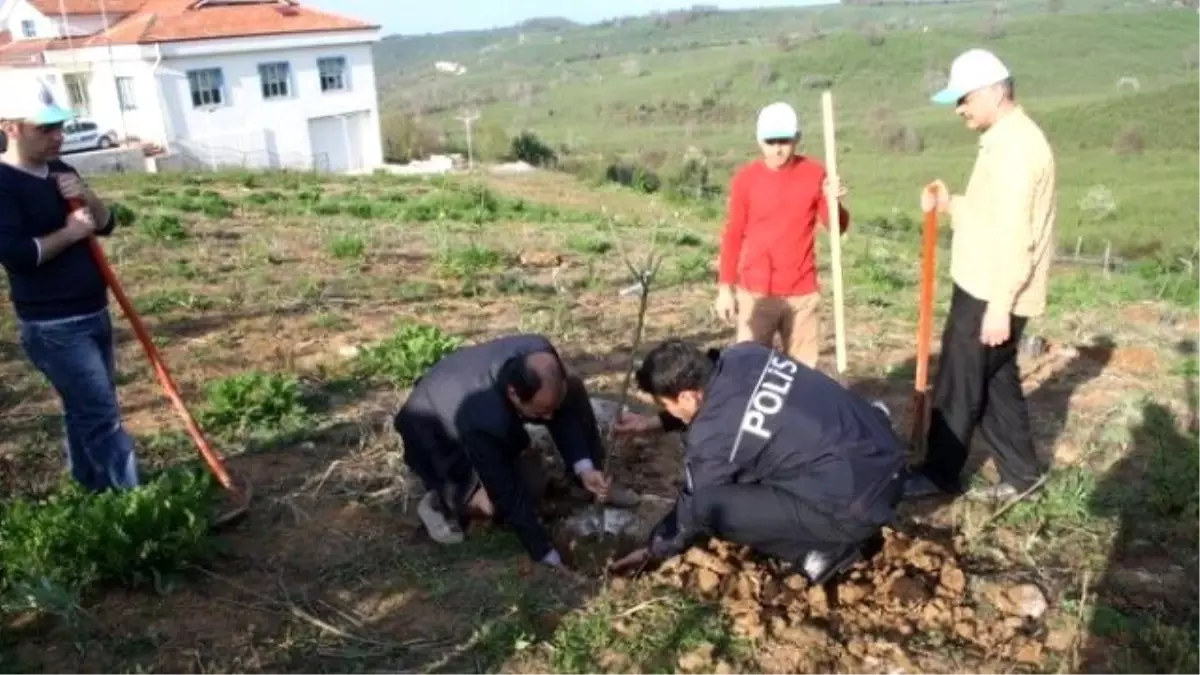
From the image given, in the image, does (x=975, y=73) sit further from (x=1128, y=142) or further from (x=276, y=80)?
(x=1128, y=142)

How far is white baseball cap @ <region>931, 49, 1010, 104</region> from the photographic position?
10.9 feet

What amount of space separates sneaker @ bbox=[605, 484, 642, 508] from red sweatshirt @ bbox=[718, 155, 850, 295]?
1.13 metres

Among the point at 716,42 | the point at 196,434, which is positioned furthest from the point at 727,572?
the point at 716,42

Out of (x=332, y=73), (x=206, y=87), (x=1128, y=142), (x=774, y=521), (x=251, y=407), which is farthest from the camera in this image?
(x=1128, y=142)

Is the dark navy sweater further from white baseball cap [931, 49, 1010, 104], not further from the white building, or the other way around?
the white building

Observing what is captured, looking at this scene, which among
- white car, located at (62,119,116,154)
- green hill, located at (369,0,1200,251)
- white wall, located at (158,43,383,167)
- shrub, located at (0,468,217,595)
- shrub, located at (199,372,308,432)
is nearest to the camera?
shrub, located at (0,468,217,595)

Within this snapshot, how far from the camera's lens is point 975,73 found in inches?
131

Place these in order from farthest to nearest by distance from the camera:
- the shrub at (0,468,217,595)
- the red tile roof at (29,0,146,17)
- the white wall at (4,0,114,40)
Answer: the red tile roof at (29,0,146,17) < the white wall at (4,0,114,40) < the shrub at (0,468,217,595)

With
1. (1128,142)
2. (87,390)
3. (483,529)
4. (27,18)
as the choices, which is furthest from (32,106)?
(1128,142)

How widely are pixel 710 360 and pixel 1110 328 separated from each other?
4.94 m

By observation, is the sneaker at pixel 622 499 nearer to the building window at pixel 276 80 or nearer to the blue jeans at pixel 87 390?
the blue jeans at pixel 87 390

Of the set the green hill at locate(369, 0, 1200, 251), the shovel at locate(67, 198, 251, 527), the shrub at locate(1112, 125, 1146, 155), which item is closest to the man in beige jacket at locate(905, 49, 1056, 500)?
the shovel at locate(67, 198, 251, 527)

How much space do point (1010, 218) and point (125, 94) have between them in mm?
31649

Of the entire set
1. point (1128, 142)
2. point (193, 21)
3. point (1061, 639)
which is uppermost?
A: point (193, 21)
